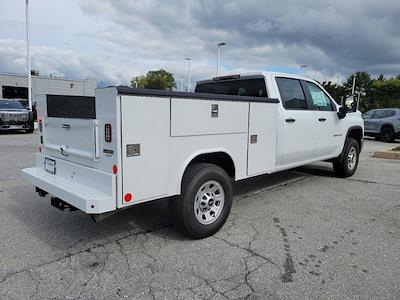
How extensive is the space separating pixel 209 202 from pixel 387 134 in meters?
16.8

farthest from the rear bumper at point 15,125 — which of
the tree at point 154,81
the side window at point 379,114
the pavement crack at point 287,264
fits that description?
the tree at point 154,81

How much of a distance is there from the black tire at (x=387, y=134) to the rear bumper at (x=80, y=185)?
17.7 metres

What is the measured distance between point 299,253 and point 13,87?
53.3 metres

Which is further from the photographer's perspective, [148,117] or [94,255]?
[94,255]

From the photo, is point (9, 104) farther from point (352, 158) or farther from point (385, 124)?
point (385, 124)

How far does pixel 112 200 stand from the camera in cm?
340

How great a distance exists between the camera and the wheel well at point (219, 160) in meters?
4.33

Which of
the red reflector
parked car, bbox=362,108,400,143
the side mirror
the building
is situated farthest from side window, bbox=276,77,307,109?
the building

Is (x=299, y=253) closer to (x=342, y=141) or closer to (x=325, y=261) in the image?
(x=325, y=261)

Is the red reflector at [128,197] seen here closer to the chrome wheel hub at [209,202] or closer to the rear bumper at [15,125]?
the chrome wheel hub at [209,202]

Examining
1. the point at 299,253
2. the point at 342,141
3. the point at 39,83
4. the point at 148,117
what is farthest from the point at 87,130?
the point at 39,83

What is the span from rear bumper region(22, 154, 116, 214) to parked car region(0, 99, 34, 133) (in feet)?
42.5

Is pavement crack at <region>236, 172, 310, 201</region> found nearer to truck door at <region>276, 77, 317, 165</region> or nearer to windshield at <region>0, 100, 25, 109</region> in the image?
truck door at <region>276, 77, 317, 165</region>

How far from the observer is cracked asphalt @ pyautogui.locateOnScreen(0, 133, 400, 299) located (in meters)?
3.15
